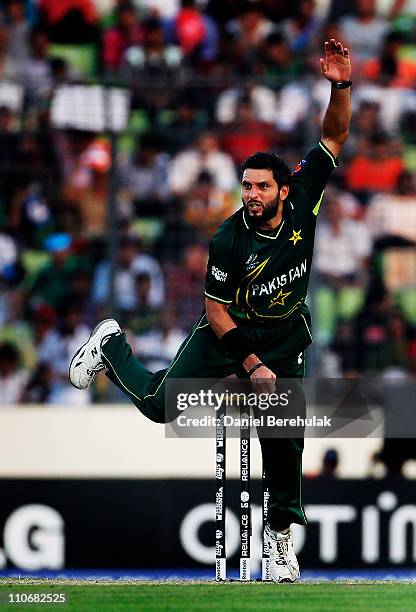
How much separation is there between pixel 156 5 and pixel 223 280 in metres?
7.04

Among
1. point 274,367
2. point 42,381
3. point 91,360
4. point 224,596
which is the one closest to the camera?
point 224,596

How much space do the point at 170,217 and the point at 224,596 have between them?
15.4 ft

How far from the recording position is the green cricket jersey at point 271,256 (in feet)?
22.6

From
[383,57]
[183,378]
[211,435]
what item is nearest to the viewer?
[183,378]

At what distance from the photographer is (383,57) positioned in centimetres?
1270

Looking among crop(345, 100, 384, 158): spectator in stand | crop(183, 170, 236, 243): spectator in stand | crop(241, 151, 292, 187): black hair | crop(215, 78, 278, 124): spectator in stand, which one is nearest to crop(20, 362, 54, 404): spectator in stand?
crop(183, 170, 236, 243): spectator in stand

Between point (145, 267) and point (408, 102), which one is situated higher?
point (408, 102)

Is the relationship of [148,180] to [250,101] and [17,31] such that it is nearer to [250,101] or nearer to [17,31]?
[250,101]

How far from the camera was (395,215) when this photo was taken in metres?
10.9

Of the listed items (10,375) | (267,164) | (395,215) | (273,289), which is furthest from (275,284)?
(10,375)

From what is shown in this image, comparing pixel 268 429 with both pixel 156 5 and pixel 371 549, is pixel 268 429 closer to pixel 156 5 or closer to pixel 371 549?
pixel 371 549

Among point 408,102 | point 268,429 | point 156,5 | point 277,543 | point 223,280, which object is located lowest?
point 277,543

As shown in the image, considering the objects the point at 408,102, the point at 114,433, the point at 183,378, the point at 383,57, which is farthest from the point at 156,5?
the point at 183,378

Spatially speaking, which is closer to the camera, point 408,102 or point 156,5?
point 408,102
